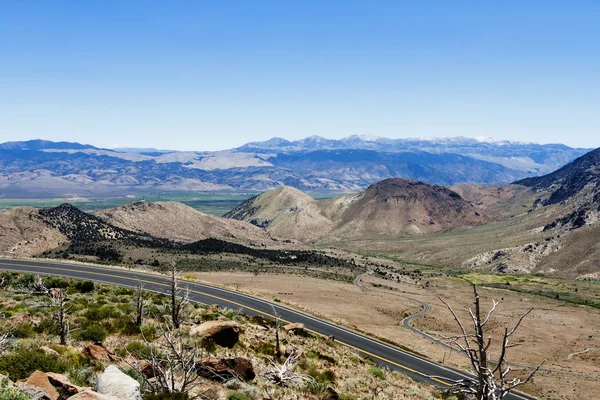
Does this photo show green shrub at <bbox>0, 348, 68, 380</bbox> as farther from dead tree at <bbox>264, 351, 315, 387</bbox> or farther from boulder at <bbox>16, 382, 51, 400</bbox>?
dead tree at <bbox>264, 351, 315, 387</bbox>

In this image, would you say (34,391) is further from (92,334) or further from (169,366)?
(92,334)

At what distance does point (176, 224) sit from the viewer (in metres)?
168

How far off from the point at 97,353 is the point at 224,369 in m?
5.56

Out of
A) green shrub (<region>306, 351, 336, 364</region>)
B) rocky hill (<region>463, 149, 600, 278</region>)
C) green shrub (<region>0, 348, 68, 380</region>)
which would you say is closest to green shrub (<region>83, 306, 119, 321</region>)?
green shrub (<region>0, 348, 68, 380</region>)

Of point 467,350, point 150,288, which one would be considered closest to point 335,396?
point 467,350

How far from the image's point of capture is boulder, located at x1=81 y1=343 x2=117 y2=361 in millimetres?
18031

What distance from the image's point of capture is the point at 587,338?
187 feet

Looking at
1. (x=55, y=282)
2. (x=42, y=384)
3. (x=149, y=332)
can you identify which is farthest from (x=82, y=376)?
(x=55, y=282)

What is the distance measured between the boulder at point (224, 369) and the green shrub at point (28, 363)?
5.49 meters

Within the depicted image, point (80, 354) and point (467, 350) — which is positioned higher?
point (467, 350)

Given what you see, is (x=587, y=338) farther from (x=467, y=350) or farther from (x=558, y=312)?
(x=467, y=350)

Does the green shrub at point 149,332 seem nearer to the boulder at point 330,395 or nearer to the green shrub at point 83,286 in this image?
the boulder at point 330,395

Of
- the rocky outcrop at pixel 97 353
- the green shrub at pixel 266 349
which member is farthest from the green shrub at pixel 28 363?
the green shrub at pixel 266 349

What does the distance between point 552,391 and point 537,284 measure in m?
83.9
